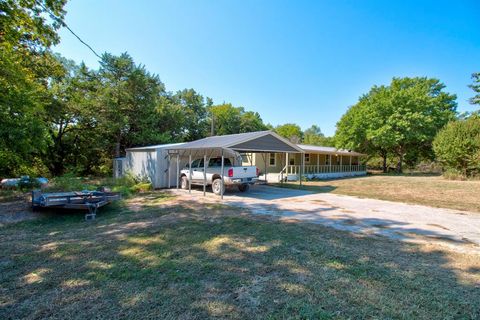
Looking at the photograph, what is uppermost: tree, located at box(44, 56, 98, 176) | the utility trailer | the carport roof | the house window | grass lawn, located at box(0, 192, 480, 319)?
tree, located at box(44, 56, 98, 176)

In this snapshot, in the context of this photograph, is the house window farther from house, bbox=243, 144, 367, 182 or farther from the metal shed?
the metal shed

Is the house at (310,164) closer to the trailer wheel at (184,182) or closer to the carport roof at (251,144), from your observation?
the carport roof at (251,144)

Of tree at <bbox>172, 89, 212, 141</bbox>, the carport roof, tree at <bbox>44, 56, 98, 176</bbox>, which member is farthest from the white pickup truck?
tree at <bbox>172, 89, 212, 141</bbox>

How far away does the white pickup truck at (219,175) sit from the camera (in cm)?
1064

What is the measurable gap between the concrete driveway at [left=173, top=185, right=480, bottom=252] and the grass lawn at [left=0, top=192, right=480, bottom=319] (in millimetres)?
866

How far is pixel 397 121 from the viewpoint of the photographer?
23.3m

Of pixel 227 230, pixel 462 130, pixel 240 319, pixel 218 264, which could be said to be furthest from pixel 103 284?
pixel 462 130

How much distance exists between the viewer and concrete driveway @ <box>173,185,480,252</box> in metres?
5.44

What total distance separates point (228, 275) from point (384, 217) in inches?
227

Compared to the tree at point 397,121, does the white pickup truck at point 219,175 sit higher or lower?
lower

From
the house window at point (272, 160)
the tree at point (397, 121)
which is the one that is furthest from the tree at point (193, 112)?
the tree at point (397, 121)

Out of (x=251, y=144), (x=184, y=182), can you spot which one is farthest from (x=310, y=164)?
(x=184, y=182)

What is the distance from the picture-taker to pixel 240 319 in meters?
2.44

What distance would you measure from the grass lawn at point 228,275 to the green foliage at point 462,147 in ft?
63.0
